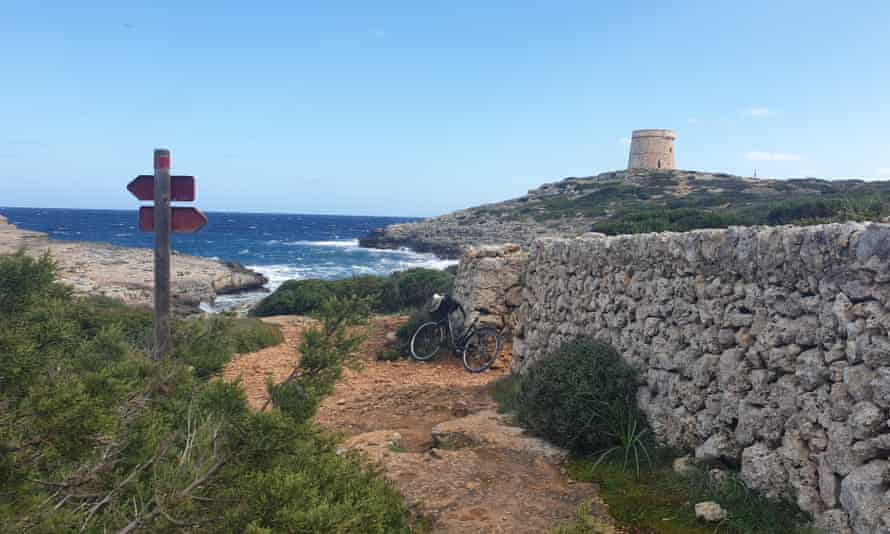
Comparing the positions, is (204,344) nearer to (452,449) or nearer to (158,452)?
(158,452)

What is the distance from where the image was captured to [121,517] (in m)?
2.74

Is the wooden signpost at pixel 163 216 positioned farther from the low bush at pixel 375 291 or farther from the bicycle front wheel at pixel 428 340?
the low bush at pixel 375 291

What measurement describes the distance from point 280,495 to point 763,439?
3297 millimetres

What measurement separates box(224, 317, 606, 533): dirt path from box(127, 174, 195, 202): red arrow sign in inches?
67.7

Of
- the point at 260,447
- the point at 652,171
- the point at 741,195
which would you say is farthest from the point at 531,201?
the point at 260,447

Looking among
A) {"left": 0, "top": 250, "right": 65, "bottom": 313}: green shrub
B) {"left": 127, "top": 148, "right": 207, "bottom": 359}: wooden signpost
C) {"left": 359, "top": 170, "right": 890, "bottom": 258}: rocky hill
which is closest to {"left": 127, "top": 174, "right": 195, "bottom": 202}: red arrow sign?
{"left": 127, "top": 148, "right": 207, "bottom": 359}: wooden signpost

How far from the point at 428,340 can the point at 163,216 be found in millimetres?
6727

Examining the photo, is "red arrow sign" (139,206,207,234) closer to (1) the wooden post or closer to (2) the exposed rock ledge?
(1) the wooden post

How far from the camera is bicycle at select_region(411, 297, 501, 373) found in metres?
10.4

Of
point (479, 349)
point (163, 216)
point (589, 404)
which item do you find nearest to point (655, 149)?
point (479, 349)

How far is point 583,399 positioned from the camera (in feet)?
19.1

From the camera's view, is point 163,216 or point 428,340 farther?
point 428,340

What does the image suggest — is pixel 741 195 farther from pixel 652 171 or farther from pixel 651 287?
pixel 651 287

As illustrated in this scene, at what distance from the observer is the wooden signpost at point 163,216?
200 inches
